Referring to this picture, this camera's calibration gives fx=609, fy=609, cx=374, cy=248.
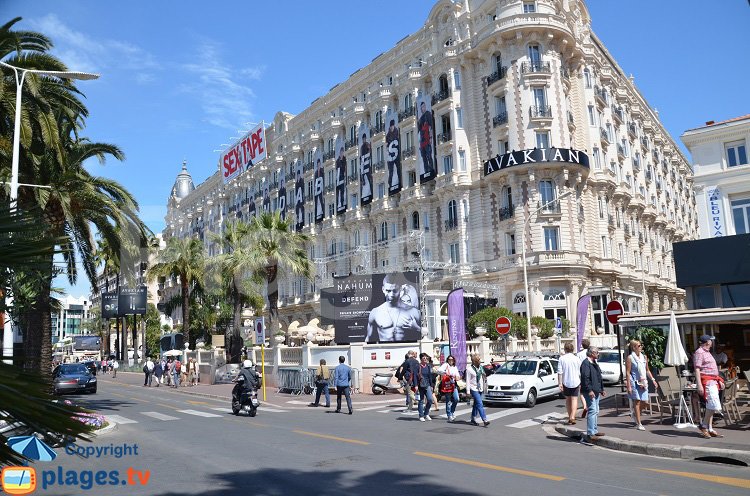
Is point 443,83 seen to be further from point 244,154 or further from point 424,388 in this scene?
point 424,388

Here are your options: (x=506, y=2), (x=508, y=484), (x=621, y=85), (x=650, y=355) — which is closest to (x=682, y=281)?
(x=650, y=355)

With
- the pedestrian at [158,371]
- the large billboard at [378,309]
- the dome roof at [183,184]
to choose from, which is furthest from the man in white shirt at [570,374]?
the dome roof at [183,184]

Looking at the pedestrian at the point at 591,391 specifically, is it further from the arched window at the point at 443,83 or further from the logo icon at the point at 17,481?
the arched window at the point at 443,83

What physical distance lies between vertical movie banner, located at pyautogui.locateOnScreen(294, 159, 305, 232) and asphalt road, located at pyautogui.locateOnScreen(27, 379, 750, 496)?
48.5m

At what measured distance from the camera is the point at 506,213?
42594 mm

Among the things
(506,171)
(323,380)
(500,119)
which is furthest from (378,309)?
(500,119)

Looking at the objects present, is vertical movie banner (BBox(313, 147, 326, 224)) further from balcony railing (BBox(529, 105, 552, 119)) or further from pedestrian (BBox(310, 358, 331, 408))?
pedestrian (BBox(310, 358, 331, 408))

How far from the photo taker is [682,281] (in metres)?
23.2

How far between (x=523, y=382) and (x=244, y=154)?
56539mm

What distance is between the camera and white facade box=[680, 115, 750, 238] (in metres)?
25.0

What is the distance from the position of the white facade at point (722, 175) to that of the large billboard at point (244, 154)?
46.1 m

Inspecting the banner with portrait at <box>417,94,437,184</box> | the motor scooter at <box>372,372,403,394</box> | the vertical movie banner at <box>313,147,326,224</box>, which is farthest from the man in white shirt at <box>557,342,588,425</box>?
the vertical movie banner at <box>313,147,326,224</box>

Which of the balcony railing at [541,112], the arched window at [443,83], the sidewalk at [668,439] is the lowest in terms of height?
the sidewalk at [668,439]

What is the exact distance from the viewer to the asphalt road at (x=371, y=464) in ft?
27.4
